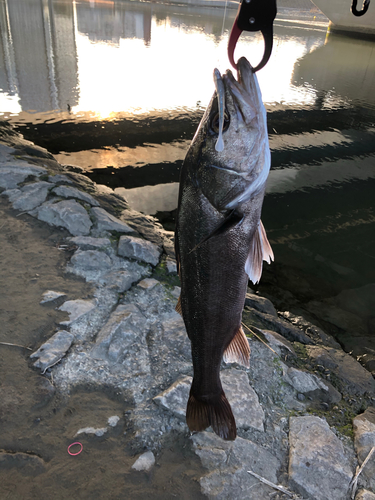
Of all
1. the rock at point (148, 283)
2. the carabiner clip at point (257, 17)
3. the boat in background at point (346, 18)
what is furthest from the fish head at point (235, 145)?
the boat in background at point (346, 18)

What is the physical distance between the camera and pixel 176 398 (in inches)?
114

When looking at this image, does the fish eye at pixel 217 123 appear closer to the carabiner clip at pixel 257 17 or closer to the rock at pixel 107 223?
the carabiner clip at pixel 257 17

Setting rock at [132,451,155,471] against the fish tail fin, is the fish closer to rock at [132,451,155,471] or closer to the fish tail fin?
the fish tail fin

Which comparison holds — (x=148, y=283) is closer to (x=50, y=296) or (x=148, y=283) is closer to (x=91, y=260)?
(x=91, y=260)

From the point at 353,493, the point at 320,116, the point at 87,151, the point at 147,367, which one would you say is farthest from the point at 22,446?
the point at 320,116

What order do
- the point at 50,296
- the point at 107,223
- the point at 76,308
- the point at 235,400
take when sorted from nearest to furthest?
the point at 235,400 → the point at 76,308 → the point at 50,296 → the point at 107,223

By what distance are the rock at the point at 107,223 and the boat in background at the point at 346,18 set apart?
41.9m

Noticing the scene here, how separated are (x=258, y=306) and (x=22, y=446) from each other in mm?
2994

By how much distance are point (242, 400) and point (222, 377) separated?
0.27 metres

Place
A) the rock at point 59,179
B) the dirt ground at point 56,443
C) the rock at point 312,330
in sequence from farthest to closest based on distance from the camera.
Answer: the rock at point 59,179
the rock at point 312,330
the dirt ground at point 56,443

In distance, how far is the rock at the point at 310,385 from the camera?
3293 millimetres

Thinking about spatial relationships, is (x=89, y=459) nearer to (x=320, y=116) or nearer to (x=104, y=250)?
(x=104, y=250)

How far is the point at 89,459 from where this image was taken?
2.49 meters

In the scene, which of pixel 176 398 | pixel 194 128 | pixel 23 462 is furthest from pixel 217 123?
pixel 194 128
